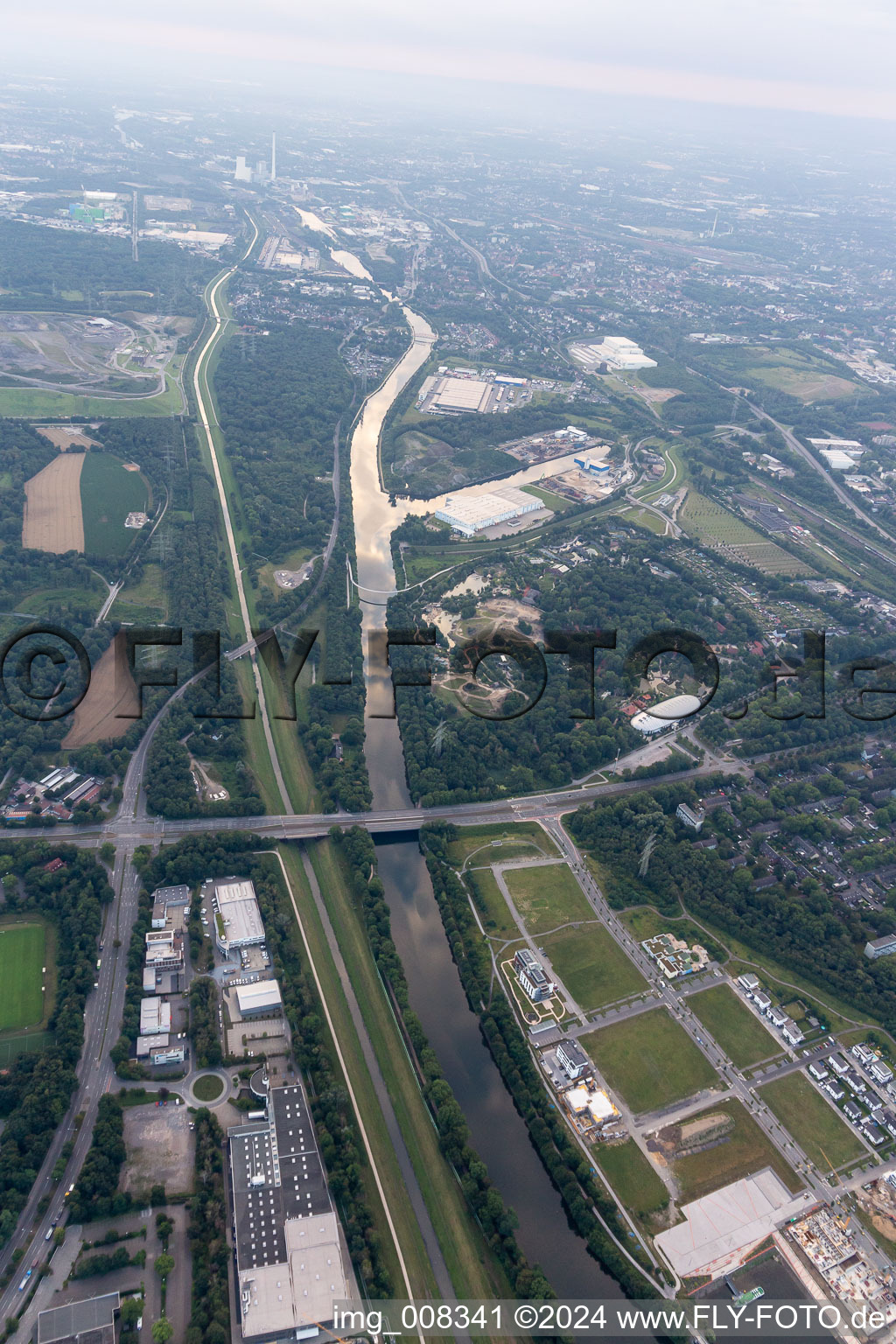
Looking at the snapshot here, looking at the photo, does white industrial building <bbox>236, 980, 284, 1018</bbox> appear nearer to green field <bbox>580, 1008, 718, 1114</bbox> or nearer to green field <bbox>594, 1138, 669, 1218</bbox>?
green field <bbox>580, 1008, 718, 1114</bbox>

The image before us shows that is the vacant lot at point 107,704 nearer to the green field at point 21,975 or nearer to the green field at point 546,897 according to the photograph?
the green field at point 21,975

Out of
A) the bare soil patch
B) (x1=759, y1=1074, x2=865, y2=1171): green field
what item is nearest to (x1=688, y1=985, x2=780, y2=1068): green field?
(x1=759, y1=1074, x2=865, y2=1171): green field

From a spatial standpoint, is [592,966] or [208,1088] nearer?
[208,1088]

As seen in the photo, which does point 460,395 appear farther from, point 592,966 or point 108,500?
point 592,966

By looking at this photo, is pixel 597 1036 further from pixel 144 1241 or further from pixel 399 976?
pixel 144 1241

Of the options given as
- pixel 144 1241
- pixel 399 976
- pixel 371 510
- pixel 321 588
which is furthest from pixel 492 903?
pixel 371 510

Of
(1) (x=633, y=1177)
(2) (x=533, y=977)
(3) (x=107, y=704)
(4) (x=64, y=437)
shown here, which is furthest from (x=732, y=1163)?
(4) (x=64, y=437)
